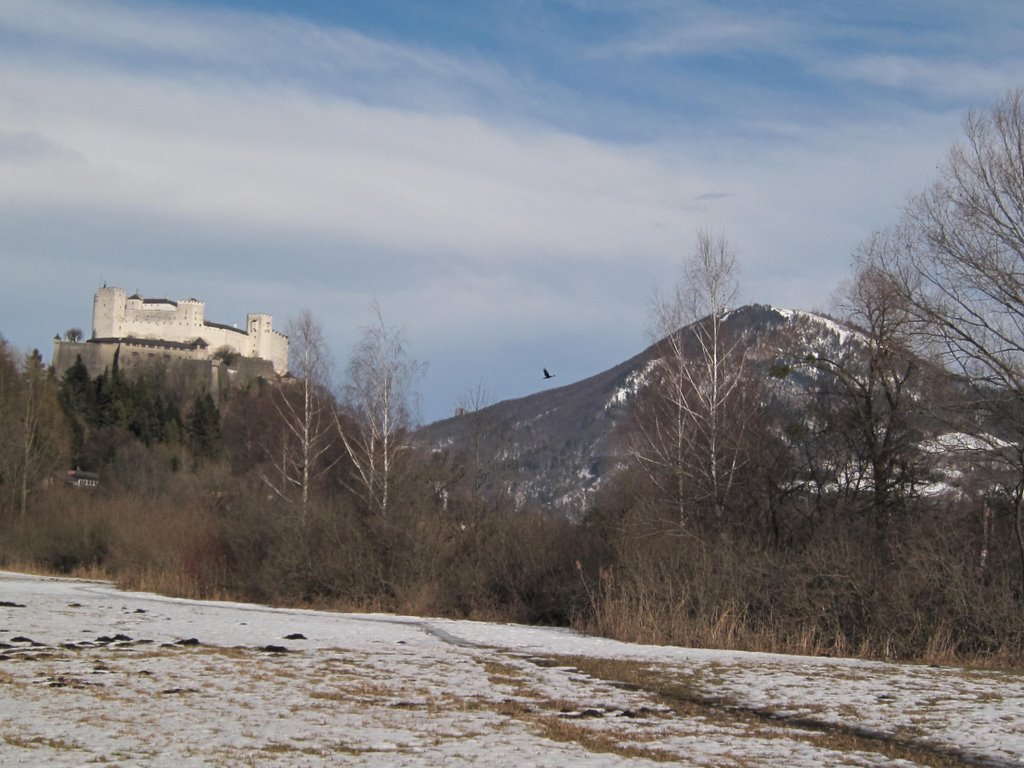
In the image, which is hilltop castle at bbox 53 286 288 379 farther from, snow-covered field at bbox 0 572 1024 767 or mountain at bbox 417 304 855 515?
snow-covered field at bbox 0 572 1024 767

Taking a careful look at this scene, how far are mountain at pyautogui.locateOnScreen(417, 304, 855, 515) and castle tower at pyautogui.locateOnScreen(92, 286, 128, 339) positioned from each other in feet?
216

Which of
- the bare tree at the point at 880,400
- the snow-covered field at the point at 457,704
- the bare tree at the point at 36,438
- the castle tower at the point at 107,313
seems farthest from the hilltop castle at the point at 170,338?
the snow-covered field at the point at 457,704

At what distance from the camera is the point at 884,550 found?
2364 centimetres

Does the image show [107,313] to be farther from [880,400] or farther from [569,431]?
[880,400]

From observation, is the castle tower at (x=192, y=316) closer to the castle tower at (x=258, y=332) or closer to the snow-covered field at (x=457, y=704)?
the castle tower at (x=258, y=332)

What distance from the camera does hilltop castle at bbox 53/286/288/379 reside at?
14312 cm

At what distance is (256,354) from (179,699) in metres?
152

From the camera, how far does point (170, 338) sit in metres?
154

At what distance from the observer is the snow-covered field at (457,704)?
9.09 metres

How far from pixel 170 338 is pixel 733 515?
5387 inches

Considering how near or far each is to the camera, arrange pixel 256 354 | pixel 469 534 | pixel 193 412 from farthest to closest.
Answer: pixel 256 354, pixel 193 412, pixel 469 534

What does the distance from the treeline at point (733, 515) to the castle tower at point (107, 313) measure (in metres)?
116

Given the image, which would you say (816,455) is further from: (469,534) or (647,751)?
(647,751)

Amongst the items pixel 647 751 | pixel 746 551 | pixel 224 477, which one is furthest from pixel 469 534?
pixel 224 477
